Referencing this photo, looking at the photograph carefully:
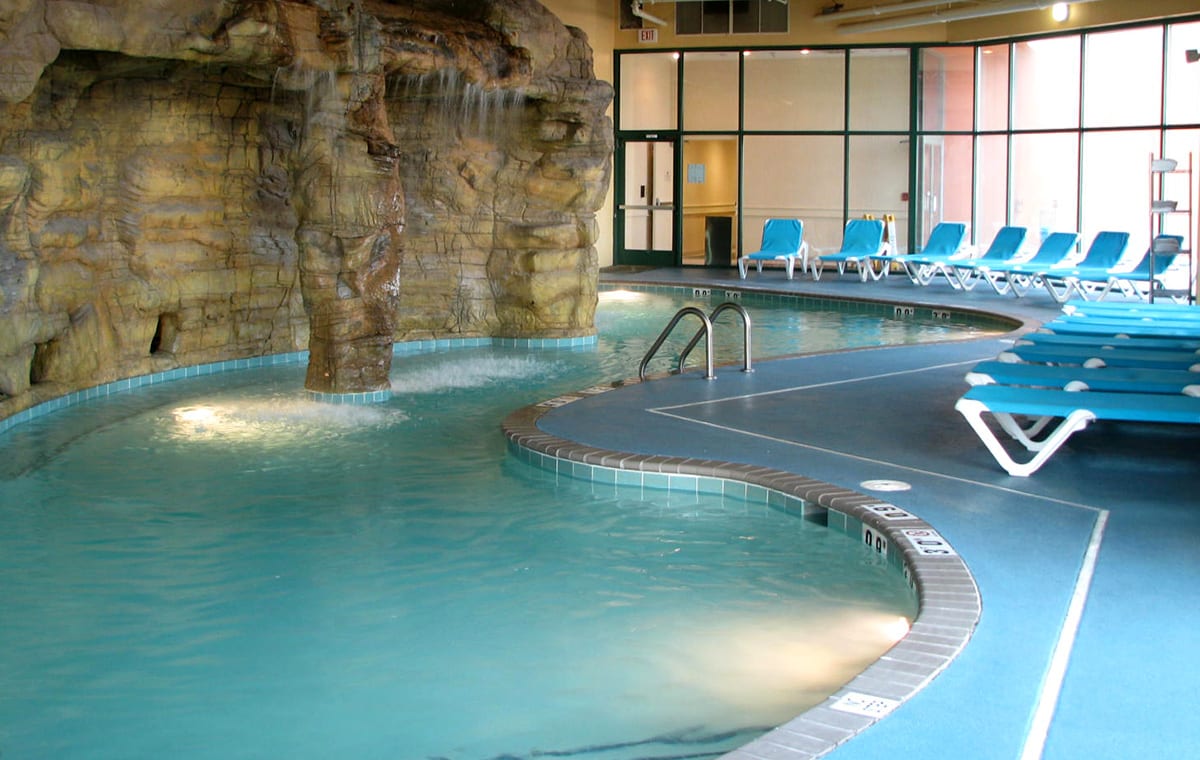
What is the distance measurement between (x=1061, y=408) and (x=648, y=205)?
15.6 meters

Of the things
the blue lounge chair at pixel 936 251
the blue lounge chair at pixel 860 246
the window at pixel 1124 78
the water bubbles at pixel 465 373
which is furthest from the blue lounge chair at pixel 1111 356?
the blue lounge chair at pixel 860 246

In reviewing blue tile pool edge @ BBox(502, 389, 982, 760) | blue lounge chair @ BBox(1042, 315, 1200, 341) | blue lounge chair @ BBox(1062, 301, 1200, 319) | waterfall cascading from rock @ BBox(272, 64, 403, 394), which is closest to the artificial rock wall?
waterfall cascading from rock @ BBox(272, 64, 403, 394)

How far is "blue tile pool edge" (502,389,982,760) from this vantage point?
350 centimetres

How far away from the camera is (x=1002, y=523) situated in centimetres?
553

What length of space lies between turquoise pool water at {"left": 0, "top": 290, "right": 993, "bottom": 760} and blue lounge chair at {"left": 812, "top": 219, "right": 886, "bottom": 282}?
1147 centimetres

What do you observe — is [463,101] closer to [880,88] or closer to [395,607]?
[395,607]

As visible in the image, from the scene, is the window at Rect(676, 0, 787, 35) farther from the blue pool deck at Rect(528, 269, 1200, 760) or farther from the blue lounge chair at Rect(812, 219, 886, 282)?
the blue pool deck at Rect(528, 269, 1200, 760)

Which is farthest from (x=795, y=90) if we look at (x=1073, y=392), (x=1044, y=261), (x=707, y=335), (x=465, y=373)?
(x=1073, y=392)

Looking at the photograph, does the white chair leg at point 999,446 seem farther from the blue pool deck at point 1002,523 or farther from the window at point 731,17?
the window at point 731,17

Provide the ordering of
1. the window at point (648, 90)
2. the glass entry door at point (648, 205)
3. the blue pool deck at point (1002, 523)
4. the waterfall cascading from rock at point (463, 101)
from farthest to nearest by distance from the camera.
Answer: the glass entry door at point (648, 205) < the window at point (648, 90) < the waterfall cascading from rock at point (463, 101) < the blue pool deck at point (1002, 523)

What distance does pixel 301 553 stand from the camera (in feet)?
19.4

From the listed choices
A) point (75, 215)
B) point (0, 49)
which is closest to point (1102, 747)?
point (0, 49)

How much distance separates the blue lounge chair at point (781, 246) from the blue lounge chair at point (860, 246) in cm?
43

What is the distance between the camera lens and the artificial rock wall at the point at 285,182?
8.59 m
